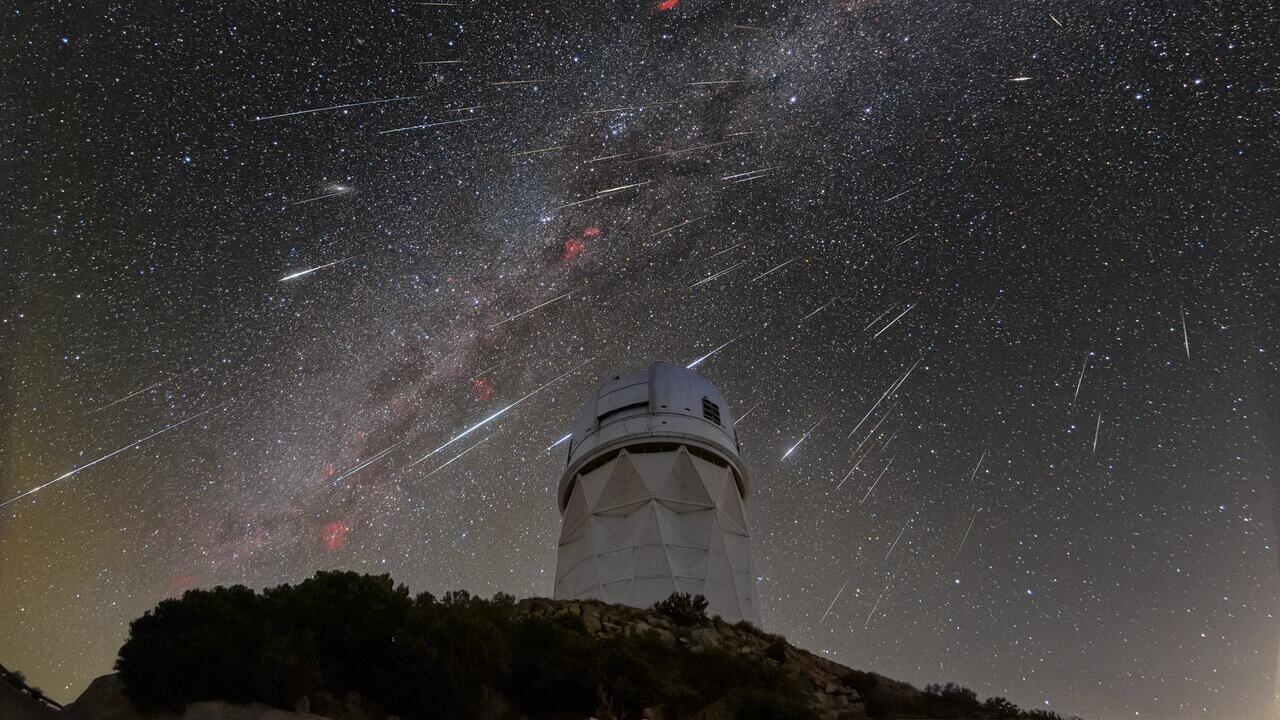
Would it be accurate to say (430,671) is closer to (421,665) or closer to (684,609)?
(421,665)

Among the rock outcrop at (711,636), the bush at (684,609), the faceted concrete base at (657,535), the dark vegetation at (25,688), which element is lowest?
the dark vegetation at (25,688)

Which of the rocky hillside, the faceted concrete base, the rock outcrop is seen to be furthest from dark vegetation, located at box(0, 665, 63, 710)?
the faceted concrete base

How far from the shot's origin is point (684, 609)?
60.2 ft

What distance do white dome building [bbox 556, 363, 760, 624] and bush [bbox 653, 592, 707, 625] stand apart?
1.93m

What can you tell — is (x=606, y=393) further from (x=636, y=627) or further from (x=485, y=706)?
(x=485, y=706)

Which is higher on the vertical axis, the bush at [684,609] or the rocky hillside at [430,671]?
the bush at [684,609]

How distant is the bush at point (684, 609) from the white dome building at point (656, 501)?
193cm

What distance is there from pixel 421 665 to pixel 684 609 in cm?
851

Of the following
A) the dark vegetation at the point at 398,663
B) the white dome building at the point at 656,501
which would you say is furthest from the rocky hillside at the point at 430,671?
the white dome building at the point at 656,501

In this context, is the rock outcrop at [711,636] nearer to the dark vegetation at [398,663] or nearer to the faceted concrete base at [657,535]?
the dark vegetation at [398,663]

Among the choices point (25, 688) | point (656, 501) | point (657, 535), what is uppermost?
point (656, 501)

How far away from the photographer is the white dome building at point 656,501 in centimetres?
2167

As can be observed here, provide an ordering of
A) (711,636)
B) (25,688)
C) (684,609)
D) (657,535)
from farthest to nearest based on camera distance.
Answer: (657,535) < (684,609) < (711,636) < (25,688)

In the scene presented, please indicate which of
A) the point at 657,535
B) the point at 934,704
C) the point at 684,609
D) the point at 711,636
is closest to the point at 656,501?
the point at 657,535
